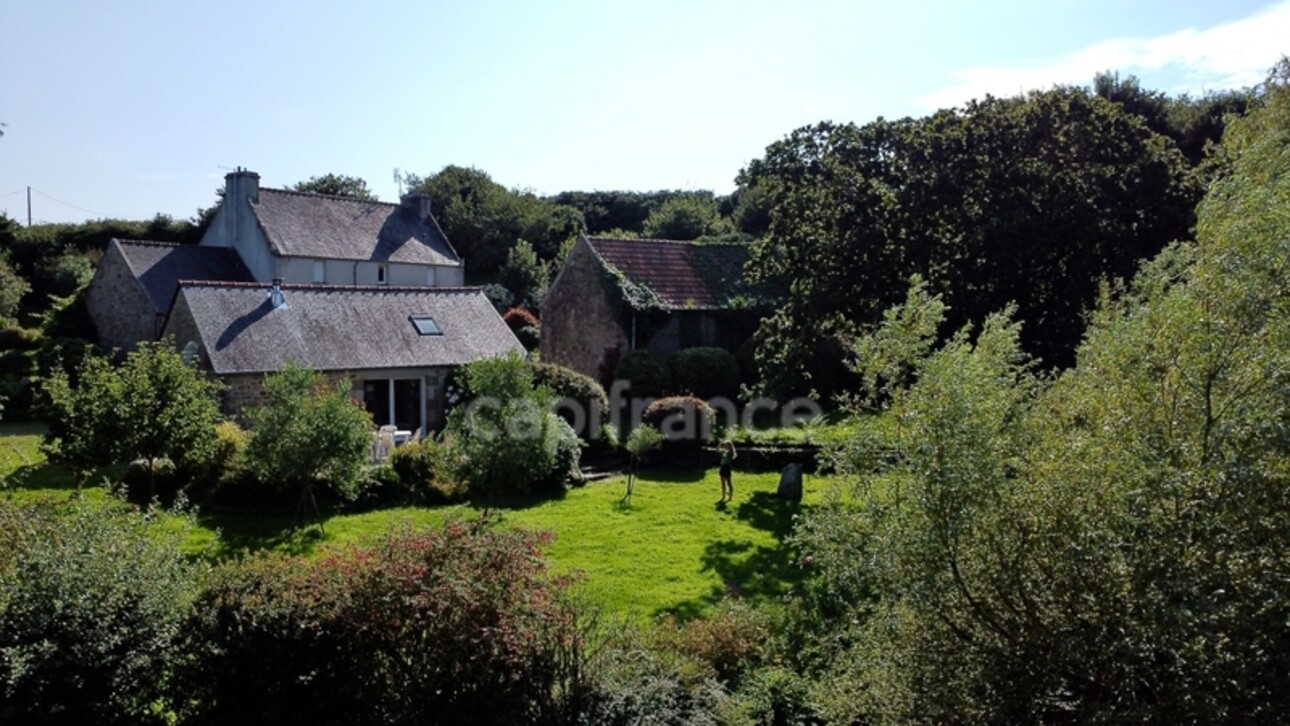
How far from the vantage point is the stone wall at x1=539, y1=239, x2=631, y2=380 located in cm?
2755

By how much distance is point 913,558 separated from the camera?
5.84 m

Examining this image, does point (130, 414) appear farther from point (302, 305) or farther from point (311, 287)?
point (311, 287)

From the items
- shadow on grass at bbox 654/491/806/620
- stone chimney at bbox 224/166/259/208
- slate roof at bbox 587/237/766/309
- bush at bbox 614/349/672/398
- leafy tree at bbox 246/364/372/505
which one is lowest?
shadow on grass at bbox 654/491/806/620

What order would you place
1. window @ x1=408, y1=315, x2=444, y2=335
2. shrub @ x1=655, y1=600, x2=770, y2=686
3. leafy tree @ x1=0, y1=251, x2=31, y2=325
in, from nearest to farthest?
1. shrub @ x1=655, y1=600, x2=770, y2=686
2. window @ x1=408, y1=315, x2=444, y2=335
3. leafy tree @ x1=0, y1=251, x2=31, y2=325

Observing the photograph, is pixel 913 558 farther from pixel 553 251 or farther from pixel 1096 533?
pixel 553 251

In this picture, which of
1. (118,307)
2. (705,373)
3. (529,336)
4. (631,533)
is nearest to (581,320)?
(705,373)

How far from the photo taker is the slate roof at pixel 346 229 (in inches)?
1378

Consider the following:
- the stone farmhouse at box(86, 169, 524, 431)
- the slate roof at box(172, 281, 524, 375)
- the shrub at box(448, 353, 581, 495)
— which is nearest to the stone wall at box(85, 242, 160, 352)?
the stone farmhouse at box(86, 169, 524, 431)

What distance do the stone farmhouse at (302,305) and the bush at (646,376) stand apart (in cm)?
368

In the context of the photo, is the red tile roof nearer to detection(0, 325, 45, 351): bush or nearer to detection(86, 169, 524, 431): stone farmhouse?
detection(86, 169, 524, 431): stone farmhouse

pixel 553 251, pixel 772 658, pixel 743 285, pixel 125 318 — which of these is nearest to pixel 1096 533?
pixel 772 658

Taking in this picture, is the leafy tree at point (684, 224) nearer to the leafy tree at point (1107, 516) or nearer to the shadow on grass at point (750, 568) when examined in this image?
the shadow on grass at point (750, 568)

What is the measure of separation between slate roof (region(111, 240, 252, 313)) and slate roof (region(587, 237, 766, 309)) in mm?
15504

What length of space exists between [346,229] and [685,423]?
23.1 metres
